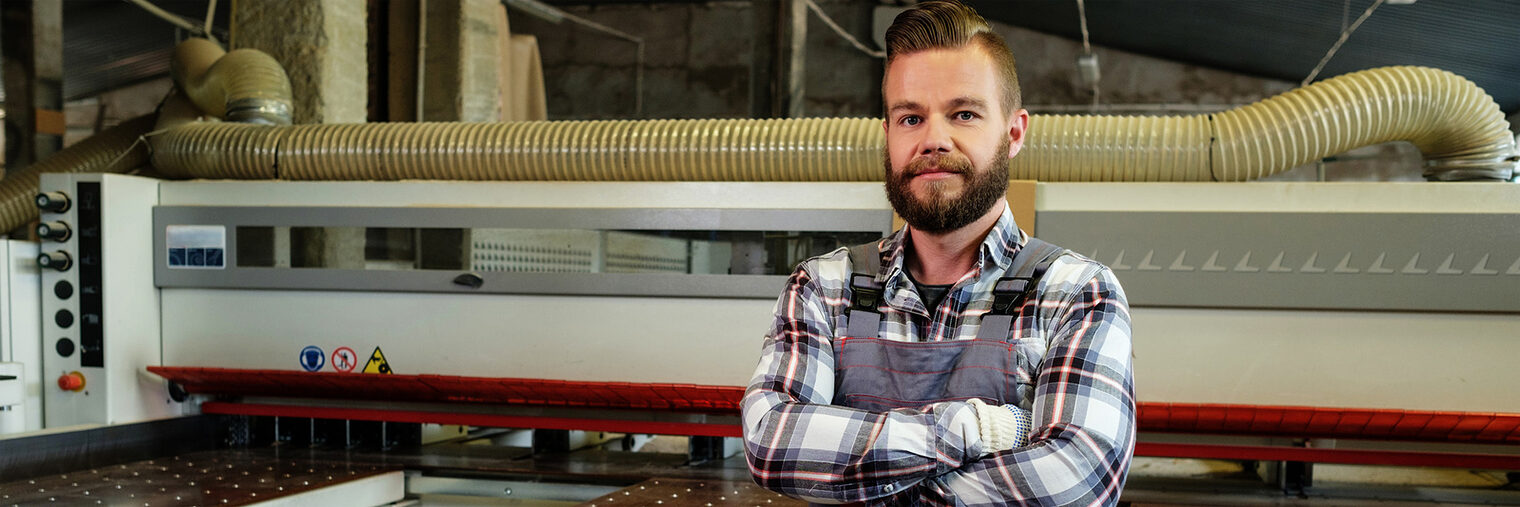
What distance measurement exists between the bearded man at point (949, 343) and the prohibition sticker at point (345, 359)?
1857 mm

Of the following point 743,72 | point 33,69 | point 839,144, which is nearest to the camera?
point 839,144

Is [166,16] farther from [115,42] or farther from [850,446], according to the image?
[115,42]

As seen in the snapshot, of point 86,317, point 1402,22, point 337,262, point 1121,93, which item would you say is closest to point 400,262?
point 337,262

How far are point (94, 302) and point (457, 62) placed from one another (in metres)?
1.80

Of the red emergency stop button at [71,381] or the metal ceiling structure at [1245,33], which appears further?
the metal ceiling structure at [1245,33]

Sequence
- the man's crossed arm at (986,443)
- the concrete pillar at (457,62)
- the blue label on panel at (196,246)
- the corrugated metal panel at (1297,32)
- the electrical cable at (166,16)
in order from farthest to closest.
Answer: the corrugated metal panel at (1297,32)
the electrical cable at (166,16)
the concrete pillar at (457,62)
the blue label on panel at (196,246)
the man's crossed arm at (986,443)

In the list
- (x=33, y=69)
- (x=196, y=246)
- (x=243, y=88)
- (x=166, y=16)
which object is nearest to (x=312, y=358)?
(x=196, y=246)

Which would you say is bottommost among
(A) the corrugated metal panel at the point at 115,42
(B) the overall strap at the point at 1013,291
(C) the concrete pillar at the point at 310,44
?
(B) the overall strap at the point at 1013,291

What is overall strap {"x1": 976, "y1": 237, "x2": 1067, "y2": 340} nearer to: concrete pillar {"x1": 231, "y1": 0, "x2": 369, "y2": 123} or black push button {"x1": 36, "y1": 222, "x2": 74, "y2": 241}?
black push button {"x1": 36, "y1": 222, "x2": 74, "y2": 241}

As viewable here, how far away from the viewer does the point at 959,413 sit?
1167 mm

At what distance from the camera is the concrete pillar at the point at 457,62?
4.29 m

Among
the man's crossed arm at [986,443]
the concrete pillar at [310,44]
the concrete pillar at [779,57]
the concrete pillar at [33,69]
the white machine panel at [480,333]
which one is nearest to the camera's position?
the man's crossed arm at [986,443]

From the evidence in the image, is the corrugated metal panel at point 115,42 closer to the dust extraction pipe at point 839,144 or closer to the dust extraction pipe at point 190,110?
the dust extraction pipe at point 190,110

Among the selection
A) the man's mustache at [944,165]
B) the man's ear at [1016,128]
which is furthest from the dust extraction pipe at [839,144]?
the man's mustache at [944,165]
